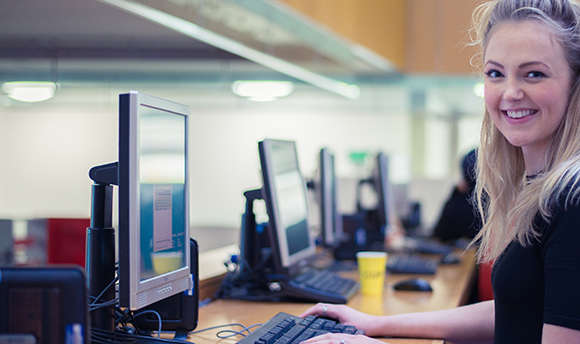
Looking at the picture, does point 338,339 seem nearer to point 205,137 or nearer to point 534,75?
point 534,75

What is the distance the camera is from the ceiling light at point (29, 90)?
9.61 feet

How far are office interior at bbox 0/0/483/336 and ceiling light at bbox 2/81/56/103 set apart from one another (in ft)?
0.16

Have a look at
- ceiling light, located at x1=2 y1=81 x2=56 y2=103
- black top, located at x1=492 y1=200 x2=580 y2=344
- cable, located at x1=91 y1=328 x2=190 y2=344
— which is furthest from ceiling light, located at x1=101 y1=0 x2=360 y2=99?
black top, located at x1=492 y1=200 x2=580 y2=344

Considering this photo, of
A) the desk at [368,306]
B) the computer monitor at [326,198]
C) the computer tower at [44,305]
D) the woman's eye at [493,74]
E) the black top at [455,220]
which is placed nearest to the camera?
the computer tower at [44,305]

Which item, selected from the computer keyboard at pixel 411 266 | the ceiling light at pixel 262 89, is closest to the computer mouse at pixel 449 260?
the computer keyboard at pixel 411 266

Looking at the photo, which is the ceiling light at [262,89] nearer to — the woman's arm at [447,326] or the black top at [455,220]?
the black top at [455,220]

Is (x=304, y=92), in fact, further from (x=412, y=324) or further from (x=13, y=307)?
(x=13, y=307)

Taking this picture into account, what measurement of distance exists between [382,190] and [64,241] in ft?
5.81

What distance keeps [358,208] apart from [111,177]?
8.83 ft

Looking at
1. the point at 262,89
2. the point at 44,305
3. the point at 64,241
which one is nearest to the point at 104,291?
the point at 44,305

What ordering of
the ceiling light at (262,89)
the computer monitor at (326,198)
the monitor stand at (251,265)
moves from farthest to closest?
the ceiling light at (262,89), the computer monitor at (326,198), the monitor stand at (251,265)

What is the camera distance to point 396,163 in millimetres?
5656

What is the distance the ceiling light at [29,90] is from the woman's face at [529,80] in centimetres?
206

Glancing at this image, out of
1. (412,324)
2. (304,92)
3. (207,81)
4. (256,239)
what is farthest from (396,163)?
(412,324)
